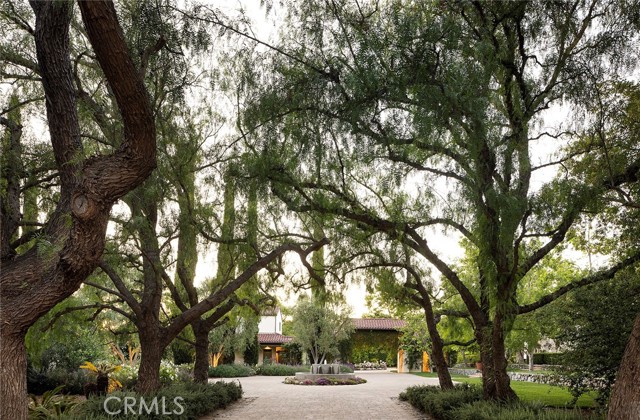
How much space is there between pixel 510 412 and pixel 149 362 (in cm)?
701

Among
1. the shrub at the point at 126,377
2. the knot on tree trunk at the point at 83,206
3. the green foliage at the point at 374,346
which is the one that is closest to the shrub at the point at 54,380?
the shrub at the point at 126,377

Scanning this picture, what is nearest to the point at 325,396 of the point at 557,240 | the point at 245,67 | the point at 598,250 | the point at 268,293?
the point at 268,293

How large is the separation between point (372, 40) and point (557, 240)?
4.33 m

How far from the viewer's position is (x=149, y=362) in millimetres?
11359

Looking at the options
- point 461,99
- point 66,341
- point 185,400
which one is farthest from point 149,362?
point 461,99

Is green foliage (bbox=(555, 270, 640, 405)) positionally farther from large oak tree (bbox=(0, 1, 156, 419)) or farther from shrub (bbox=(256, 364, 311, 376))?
shrub (bbox=(256, 364, 311, 376))

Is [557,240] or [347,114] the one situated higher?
[347,114]

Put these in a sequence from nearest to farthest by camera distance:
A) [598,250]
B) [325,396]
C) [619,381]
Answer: [619,381] → [598,250] → [325,396]

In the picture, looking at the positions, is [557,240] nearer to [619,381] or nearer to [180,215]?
[619,381]

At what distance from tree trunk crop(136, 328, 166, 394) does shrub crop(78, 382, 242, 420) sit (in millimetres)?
284

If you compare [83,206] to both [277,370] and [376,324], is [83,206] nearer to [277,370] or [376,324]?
[277,370]

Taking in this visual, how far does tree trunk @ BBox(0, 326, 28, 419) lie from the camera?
488cm

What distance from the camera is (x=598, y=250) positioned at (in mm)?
14859

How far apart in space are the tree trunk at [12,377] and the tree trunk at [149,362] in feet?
20.9
